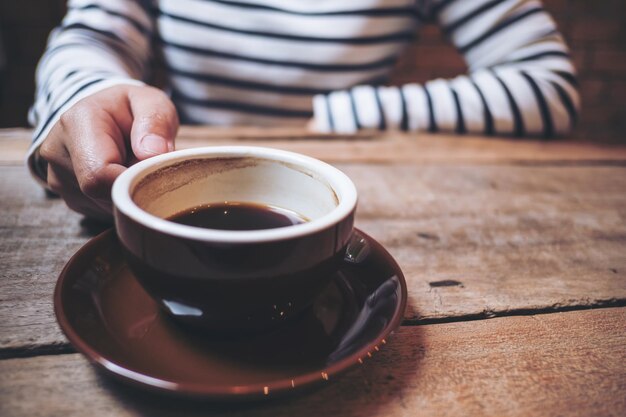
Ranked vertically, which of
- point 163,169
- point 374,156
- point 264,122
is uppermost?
point 163,169

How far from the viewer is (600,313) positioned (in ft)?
1.46

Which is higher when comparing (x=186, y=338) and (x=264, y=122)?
(x=186, y=338)

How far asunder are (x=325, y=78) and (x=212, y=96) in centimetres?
28

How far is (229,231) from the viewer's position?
→ 350mm

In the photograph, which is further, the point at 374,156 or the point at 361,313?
the point at 374,156

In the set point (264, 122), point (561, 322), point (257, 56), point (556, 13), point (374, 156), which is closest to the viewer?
point (561, 322)

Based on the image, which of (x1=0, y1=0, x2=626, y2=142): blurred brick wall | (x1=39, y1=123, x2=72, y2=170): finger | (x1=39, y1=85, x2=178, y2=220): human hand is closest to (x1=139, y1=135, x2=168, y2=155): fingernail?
(x1=39, y1=85, x2=178, y2=220): human hand

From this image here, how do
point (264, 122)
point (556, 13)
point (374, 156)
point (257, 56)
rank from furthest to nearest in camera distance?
1. point (556, 13)
2. point (264, 122)
3. point (257, 56)
4. point (374, 156)

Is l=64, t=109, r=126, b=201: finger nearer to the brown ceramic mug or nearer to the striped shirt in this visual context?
the brown ceramic mug

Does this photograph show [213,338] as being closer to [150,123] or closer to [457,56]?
[150,123]

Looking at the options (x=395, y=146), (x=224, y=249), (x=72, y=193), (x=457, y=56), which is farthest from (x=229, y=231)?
(x=457, y=56)

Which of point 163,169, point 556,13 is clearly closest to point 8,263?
point 163,169

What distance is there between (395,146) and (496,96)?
27 cm

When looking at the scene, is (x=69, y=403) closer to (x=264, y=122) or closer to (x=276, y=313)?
(x=276, y=313)
